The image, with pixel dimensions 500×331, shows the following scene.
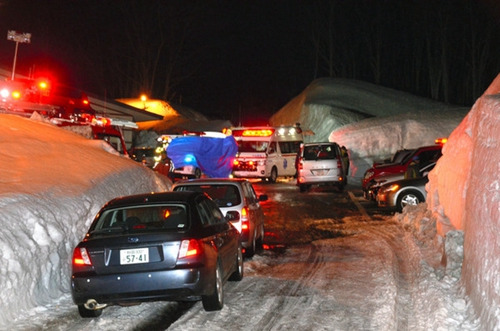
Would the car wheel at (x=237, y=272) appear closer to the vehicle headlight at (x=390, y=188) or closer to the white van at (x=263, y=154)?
the vehicle headlight at (x=390, y=188)

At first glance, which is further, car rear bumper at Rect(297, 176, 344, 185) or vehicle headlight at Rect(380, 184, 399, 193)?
car rear bumper at Rect(297, 176, 344, 185)

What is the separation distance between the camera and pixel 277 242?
13.4m

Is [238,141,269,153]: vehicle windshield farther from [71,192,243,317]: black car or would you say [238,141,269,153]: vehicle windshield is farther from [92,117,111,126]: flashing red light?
[71,192,243,317]: black car

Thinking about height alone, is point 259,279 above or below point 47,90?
below

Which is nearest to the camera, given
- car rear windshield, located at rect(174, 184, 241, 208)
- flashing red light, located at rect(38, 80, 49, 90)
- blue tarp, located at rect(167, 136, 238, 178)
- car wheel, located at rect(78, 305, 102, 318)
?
car wheel, located at rect(78, 305, 102, 318)

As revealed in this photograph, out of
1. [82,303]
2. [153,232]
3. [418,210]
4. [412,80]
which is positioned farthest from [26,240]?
[412,80]

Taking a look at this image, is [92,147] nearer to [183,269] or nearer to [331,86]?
[183,269]

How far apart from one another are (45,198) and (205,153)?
46.0 ft

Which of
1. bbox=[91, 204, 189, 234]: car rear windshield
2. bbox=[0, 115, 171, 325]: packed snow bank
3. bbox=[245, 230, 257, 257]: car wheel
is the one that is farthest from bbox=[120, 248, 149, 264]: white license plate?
bbox=[245, 230, 257, 257]: car wheel

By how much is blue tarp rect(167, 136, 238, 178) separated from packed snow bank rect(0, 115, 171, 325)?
7.20m

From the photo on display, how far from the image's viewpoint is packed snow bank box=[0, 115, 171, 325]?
7.40 meters

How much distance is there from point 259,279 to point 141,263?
9.63 feet

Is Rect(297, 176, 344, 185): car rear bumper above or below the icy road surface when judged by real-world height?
above

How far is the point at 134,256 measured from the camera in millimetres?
6781
